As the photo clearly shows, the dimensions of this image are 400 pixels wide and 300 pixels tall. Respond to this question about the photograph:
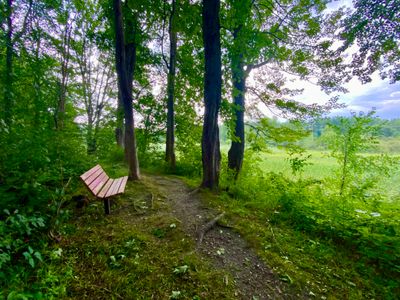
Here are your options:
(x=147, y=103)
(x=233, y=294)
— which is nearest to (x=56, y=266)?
(x=233, y=294)

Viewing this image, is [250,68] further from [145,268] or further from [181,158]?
[145,268]

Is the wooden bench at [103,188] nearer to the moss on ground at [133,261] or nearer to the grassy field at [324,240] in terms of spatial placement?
the moss on ground at [133,261]

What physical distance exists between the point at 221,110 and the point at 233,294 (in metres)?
4.16

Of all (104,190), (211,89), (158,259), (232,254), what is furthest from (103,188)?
(211,89)

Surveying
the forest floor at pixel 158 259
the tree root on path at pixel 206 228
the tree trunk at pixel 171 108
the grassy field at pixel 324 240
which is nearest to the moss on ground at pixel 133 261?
the forest floor at pixel 158 259

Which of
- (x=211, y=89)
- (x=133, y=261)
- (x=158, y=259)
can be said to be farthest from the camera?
(x=211, y=89)

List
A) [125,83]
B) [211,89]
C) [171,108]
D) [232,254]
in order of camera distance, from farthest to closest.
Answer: [171,108], [125,83], [211,89], [232,254]

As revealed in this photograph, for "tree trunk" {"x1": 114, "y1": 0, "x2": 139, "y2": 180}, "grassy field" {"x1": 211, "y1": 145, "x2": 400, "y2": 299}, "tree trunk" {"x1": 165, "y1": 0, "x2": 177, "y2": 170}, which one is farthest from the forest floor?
"tree trunk" {"x1": 165, "y1": 0, "x2": 177, "y2": 170}

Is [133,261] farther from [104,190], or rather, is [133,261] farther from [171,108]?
[171,108]

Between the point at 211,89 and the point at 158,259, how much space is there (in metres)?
3.90

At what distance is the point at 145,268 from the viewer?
7.49 feet

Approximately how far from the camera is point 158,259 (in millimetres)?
2467

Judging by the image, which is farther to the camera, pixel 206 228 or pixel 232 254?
pixel 206 228

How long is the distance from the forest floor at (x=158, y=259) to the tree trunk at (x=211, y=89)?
1.52m
